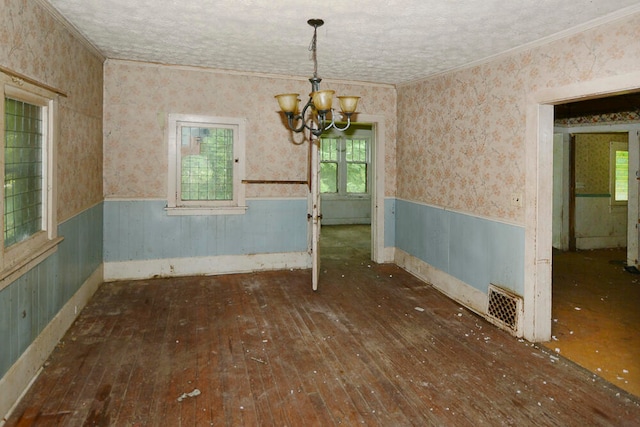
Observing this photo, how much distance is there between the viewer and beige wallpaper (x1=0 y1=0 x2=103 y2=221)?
252 centimetres

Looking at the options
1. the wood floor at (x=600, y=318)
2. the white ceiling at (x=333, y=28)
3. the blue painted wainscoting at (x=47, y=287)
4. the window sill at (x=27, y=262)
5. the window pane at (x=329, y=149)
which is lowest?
the wood floor at (x=600, y=318)

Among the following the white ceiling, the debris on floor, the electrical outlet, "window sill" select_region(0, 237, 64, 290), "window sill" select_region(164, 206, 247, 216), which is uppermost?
the white ceiling

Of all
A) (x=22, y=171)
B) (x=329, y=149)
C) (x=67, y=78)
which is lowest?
(x=22, y=171)

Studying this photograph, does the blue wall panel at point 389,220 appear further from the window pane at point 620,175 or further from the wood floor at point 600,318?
the window pane at point 620,175

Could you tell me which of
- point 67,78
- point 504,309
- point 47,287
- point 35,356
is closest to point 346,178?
point 504,309

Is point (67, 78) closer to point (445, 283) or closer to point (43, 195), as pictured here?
point (43, 195)

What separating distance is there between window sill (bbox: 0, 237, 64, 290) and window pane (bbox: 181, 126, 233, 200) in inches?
85.3

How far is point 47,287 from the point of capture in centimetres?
307

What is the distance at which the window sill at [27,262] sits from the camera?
2.33 m

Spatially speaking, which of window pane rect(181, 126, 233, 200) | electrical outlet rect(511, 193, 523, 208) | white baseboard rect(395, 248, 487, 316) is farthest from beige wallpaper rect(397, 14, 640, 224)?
window pane rect(181, 126, 233, 200)

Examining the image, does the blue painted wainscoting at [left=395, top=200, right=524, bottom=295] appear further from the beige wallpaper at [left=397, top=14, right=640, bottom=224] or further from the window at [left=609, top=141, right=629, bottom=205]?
Answer: the window at [left=609, top=141, right=629, bottom=205]

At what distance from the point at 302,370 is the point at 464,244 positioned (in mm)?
2421

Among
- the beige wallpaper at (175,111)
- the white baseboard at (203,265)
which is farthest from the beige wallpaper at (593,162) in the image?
the white baseboard at (203,265)

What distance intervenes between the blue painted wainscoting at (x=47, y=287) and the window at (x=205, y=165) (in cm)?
103
